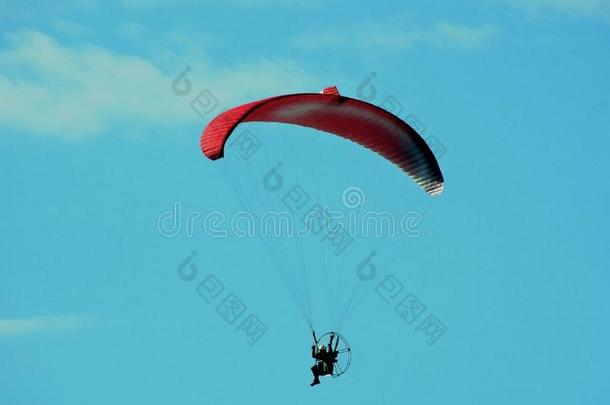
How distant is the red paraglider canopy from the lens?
4803cm

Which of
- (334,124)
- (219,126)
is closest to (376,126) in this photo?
(334,124)

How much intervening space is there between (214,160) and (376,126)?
5.69 m

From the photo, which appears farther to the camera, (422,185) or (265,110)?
(422,185)

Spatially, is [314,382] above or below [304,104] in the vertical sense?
below

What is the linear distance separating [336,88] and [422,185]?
3.92 meters

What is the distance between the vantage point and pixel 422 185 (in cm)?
5197

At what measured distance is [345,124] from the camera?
51.1 m

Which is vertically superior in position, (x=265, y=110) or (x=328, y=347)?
(x=265, y=110)

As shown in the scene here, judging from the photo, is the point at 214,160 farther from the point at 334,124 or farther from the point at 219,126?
the point at 334,124

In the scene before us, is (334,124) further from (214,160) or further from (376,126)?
(214,160)

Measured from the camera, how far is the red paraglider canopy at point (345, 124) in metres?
48.0

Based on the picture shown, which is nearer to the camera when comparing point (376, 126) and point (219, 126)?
point (219, 126)

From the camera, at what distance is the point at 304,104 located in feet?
162

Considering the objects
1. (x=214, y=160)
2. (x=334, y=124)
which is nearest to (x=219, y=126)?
(x=214, y=160)
